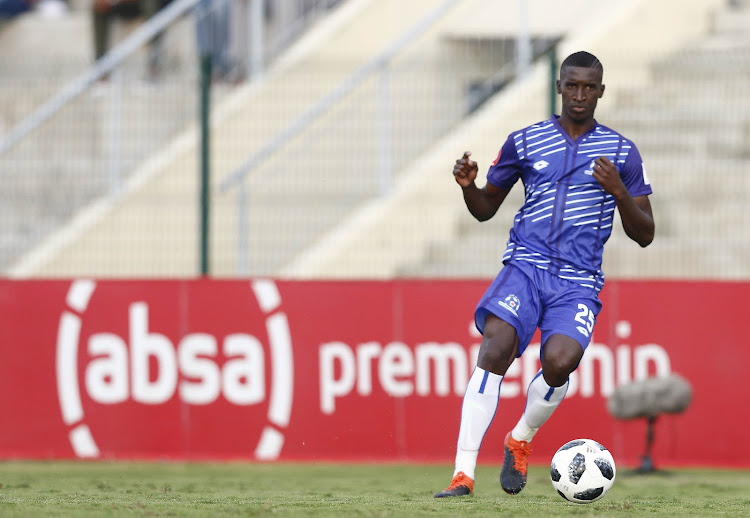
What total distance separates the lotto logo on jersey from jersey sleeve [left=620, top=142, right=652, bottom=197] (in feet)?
15.4

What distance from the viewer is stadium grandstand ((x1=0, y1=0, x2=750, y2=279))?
42.0ft

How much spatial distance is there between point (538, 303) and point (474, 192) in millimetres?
590

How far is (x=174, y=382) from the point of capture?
10.9m

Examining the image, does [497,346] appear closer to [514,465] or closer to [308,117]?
[514,465]

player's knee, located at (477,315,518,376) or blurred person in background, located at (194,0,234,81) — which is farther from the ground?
blurred person in background, located at (194,0,234,81)

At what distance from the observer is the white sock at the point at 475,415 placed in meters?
6.64

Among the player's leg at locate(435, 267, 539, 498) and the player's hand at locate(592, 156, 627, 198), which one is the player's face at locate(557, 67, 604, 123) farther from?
the player's leg at locate(435, 267, 539, 498)

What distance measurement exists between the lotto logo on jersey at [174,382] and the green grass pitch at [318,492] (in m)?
0.24

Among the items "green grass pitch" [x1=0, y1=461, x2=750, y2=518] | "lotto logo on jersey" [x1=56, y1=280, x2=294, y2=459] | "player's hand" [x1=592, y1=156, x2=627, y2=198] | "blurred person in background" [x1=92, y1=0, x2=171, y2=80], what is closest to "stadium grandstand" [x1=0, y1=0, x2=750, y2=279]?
"lotto logo on jersey" [x1=56, y1=280, x2=294, y2=459]

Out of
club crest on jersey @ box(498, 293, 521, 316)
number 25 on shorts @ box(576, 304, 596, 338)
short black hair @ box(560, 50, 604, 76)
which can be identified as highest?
short black hair @ box(560, 50, 604, 76)

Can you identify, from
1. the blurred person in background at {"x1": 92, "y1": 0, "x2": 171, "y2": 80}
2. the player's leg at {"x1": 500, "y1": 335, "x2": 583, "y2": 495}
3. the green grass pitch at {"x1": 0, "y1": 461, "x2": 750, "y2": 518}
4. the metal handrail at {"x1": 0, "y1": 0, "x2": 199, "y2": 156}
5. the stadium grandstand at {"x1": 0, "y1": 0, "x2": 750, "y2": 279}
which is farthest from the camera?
the blurred person in background at {"x1": 92, "y1": 0, "x2": 171, "y2": 80}

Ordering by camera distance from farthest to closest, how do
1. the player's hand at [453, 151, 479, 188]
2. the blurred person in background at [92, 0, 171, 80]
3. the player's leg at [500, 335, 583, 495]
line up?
the blurred person in background at [92, 0, 171, 80], the player's leg at [500, 335, 583, 495], the player's hand at [453, 151, 479, 188]

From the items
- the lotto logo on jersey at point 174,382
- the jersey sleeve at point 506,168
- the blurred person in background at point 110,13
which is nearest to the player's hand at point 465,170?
the jersey sleeve at point 506,168

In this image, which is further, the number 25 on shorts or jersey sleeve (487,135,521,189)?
jersey sleeve (487,135,521,189)
